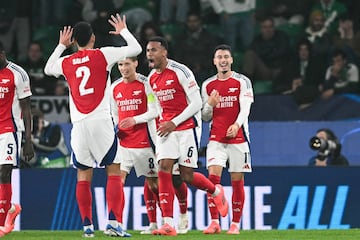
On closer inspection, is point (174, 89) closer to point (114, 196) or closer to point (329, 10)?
point (114, 196)

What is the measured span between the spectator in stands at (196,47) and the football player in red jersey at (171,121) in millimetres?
6897

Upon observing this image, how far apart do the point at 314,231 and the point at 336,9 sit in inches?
317

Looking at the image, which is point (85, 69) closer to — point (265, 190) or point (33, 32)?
point (265, 190)

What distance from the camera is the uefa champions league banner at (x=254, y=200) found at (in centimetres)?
1811

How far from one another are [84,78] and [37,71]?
8.64 m

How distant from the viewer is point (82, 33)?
546 inches

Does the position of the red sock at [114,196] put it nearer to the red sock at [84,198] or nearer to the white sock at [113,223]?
the white sock at [113,223]

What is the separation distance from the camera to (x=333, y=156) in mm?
18703

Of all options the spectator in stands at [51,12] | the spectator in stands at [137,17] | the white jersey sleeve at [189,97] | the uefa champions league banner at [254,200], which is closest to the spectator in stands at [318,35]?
the spectator in stands at [137,17]

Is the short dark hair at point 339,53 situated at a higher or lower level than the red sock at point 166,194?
higher

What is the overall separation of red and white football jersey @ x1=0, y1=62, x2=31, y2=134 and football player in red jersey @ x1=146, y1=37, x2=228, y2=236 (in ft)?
4.75

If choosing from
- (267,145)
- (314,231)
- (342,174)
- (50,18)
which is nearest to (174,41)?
(50,18)

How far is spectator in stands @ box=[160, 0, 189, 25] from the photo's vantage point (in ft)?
77.1

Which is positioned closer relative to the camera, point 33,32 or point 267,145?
point 267,145
